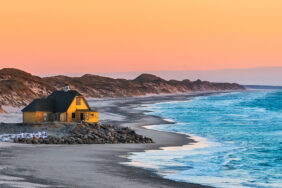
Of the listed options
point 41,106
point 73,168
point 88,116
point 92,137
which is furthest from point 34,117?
point 73,168

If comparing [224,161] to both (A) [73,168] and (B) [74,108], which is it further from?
(B) [74,108]

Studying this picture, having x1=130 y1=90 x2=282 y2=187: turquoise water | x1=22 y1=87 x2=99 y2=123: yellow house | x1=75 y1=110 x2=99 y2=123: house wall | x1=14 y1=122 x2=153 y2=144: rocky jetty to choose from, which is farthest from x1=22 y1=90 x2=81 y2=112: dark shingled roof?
x1=130 y1=90 x2=282 y2=187: turquoise water

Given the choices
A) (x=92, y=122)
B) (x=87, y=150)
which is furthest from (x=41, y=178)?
(x=92, y=122)

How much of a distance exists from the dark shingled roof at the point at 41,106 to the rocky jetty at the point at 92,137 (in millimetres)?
5609

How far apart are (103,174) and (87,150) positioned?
10.7m

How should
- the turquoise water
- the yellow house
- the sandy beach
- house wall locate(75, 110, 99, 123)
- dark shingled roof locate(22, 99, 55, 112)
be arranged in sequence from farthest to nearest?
house wall locate(75, 110, 99, 123) → the yellow house → dark shingled roof locate(22, 99, 55, 112) → the turquoise water → the sandy beach

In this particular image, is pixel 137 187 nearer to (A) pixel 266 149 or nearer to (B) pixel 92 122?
(A) pixel 266 149

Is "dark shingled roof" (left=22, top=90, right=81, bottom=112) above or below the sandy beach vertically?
above

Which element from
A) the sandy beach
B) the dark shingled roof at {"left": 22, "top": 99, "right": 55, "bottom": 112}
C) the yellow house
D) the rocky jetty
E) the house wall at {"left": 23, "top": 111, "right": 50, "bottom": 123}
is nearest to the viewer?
the sandy beach

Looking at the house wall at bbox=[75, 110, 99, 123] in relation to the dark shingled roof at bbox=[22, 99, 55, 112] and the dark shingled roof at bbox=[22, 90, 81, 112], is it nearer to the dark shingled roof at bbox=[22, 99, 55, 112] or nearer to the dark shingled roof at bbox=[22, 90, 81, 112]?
the dark shingled roof at bbox=[22, 90, 81, 112]

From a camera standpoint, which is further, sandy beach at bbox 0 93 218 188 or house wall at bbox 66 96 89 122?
house wall at bbox 66 96 89 122

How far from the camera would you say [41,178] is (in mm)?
22016

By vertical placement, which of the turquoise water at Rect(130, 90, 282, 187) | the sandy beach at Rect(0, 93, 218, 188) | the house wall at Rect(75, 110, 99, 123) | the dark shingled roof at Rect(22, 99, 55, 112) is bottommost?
the turquoise water at Rect(130, 90, 282, 187)

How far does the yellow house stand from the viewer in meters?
48.4
